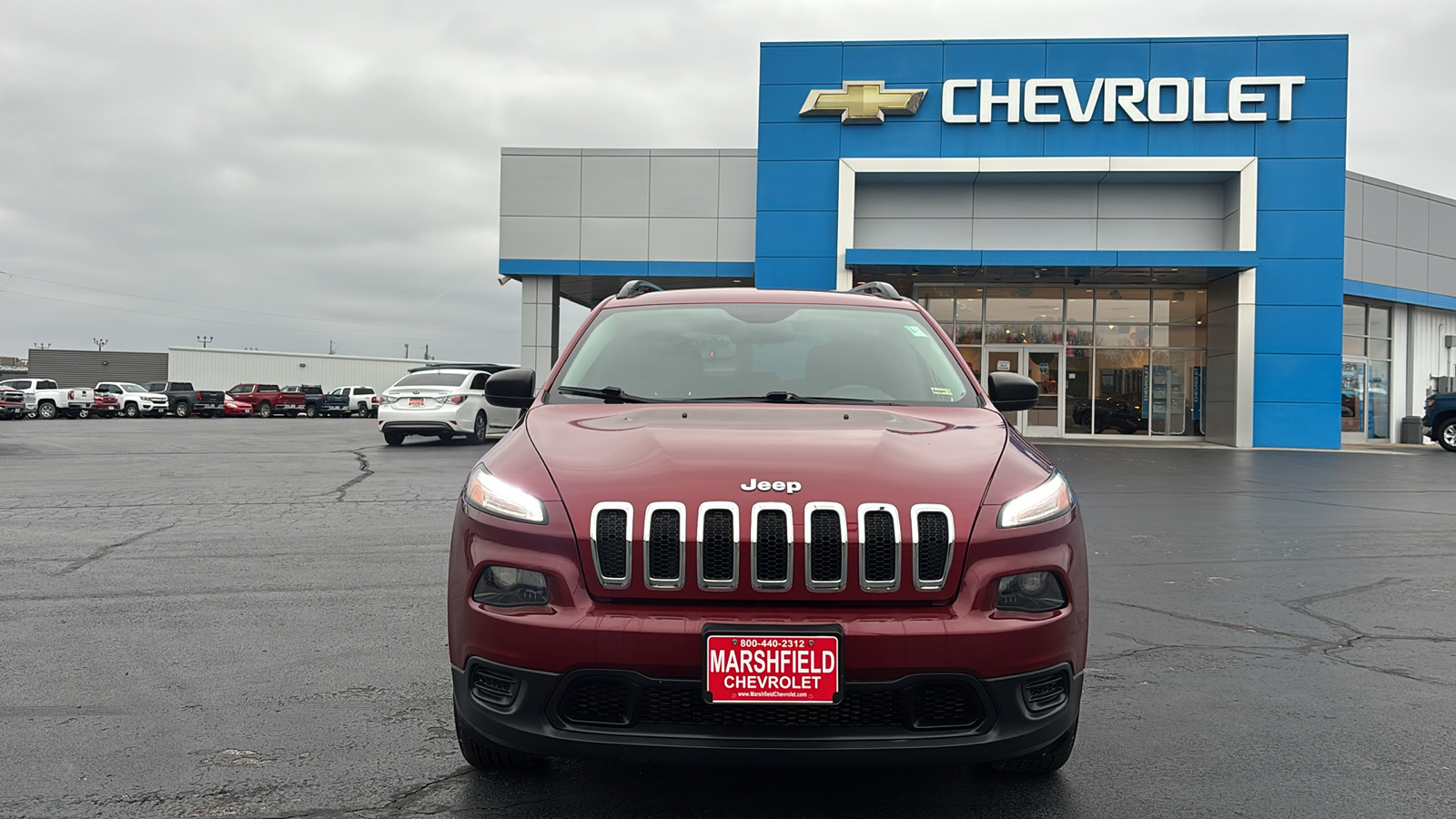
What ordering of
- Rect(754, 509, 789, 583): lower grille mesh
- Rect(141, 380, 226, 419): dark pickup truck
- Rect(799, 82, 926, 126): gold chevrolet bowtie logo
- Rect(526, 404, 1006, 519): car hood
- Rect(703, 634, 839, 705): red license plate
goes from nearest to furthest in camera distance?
Rect(703, 634, 839, 705): red license plate, Rect(754, 509, 789, 583): lower grille mesh, Rect(526, 404, 1006, 519): car hood, Rect(799, 82, 926, 126): gold chevrolet bowtie logo, Rect(141, 380, 226, 419): dark pickup truck

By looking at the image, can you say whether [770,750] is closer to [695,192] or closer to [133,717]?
[133,717]

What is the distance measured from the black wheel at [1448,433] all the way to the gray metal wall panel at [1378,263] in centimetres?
473

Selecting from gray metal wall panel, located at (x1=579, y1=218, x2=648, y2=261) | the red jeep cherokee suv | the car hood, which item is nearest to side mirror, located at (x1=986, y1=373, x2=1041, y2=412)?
the car hood

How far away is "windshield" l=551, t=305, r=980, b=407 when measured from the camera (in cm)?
393

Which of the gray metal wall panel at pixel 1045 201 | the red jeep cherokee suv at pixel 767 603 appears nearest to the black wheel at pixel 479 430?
the gray metal wall panel at pixel 1045 201

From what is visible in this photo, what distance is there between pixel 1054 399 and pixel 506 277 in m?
14.7

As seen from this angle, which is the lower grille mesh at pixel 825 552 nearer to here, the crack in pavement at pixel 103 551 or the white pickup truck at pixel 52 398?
the crack in pavement at pixel 103 551

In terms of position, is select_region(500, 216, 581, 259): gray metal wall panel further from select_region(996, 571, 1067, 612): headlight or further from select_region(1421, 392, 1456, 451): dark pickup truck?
select_region(996, 571, 1067, 612): headlight

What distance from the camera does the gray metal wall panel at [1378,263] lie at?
25.7 meters

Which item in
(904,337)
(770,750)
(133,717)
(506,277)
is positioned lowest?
(133,717)

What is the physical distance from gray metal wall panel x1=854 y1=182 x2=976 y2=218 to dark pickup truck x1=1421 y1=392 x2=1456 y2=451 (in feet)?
38.8

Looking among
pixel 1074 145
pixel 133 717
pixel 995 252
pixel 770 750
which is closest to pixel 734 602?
pixel 770 750

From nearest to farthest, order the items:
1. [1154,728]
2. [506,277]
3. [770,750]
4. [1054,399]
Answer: [770,750], [1154,728], [1054,399], [506,277]

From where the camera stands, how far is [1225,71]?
22344mm
